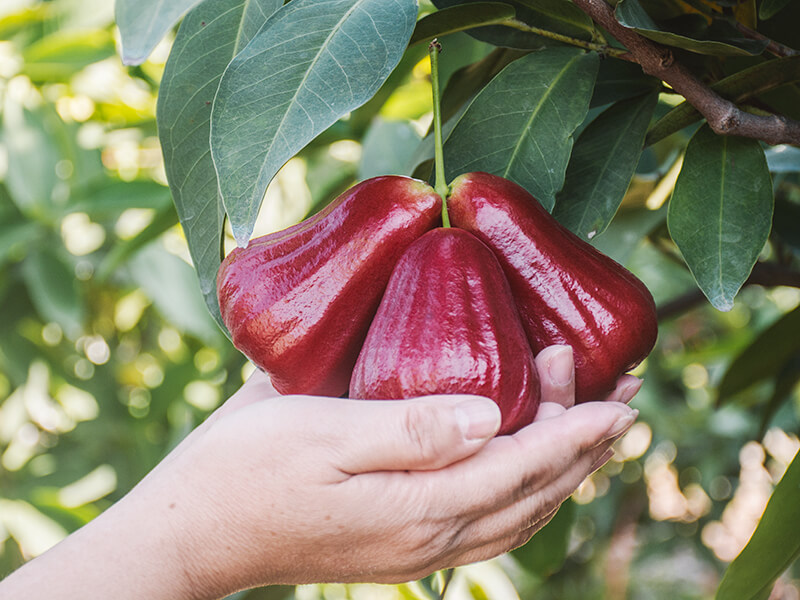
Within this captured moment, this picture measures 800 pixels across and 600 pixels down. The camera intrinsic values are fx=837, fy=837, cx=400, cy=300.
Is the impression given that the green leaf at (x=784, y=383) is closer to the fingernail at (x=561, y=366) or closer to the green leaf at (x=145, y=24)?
the fingernail at (x=561, y=366)

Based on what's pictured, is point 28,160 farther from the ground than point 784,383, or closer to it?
farther from the ground

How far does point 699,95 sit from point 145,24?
0.38m

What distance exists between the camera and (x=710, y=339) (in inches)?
98.6

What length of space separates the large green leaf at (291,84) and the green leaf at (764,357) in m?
0.62

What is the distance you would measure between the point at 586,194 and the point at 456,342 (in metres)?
0.20

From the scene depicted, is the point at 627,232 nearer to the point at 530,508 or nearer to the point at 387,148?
the point at 387,148

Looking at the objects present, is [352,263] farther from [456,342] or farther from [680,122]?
[680,122]

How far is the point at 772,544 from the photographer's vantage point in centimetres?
67

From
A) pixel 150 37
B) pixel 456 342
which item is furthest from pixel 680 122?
pixel 150 37

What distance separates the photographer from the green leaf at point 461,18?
586mm

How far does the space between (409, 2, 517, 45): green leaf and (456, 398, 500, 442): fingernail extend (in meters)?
0.28

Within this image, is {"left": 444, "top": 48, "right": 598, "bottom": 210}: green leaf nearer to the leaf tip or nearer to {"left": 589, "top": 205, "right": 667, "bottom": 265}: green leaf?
the leaf tip

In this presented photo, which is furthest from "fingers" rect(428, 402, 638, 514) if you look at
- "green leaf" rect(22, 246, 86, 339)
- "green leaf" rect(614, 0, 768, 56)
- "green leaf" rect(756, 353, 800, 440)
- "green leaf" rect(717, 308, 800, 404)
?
"green leaf" rect(22, 246, 86, 339)

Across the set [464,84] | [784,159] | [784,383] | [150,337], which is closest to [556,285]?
[464,84]
